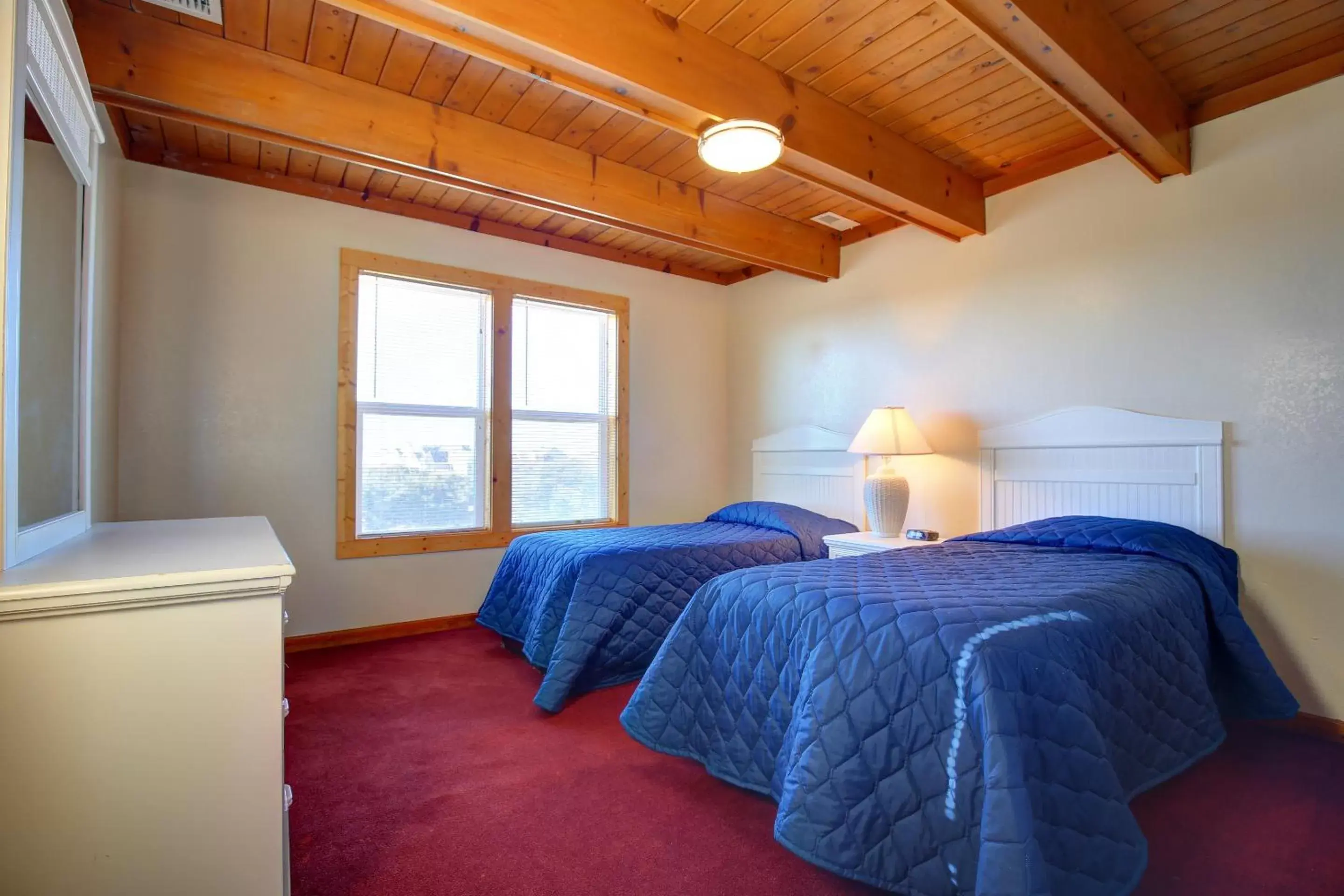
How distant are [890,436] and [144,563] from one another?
2938mm

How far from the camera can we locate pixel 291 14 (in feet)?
7.02

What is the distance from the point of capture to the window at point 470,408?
3523mm

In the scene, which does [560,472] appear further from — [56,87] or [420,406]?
[56,87]

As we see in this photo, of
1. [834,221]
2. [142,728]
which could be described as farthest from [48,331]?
[834,221]

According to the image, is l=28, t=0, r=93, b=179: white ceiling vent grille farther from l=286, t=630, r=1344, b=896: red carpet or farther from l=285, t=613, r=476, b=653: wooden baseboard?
l=285, t=613, r=476, b=653: wooden baseboard

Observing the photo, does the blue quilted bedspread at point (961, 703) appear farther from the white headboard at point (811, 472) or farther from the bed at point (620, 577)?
the white headboard at point (811, 472)

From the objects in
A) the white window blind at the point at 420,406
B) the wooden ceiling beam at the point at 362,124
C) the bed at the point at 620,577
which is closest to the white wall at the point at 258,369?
the white window blind at the point at 420,406

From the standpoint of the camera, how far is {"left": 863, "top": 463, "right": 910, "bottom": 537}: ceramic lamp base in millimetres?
3324

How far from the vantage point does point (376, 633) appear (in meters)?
3.49

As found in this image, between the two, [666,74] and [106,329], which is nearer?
[666,74]

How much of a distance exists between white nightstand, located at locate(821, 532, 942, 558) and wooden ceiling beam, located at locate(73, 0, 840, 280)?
1687mm

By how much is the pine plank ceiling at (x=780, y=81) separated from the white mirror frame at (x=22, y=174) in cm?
55

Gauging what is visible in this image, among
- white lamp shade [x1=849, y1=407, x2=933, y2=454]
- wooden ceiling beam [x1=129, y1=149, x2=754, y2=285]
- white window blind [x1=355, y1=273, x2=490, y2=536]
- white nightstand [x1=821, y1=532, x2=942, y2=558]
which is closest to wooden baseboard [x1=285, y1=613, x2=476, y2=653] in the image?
white window blind [x1=355, y1=273, x2=490, y2=536]

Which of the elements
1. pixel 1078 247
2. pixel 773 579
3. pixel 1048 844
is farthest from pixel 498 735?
pixel 1078 247
